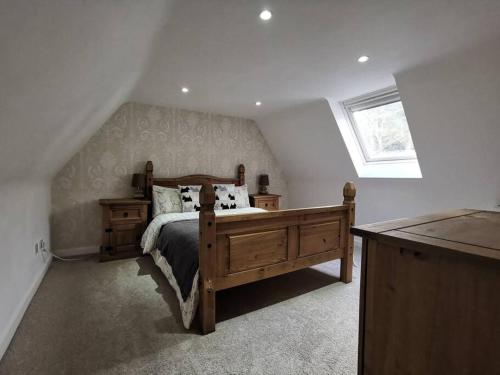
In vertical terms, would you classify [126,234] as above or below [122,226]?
below

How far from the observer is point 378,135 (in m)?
3.40

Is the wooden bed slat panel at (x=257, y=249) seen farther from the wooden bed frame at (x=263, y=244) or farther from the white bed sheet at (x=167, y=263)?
the white bed sheet at (x=167, y=263)

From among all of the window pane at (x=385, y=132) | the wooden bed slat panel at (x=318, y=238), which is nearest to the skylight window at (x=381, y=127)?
the window pane at (x=385, y=132)

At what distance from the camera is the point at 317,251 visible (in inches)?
92.4

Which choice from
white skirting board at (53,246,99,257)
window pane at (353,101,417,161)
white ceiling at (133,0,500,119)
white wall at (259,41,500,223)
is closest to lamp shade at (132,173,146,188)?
white skirting board at (53,246,99,257)

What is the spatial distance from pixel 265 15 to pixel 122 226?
273 cm

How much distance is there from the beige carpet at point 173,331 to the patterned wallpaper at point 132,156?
850mm

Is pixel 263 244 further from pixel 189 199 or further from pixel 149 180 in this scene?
pixel 149 180

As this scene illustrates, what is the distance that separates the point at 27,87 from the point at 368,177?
142 inches

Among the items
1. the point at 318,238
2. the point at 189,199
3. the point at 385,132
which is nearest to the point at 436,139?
the point at 385,132

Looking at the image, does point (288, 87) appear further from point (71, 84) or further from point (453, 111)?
point (71, 84)

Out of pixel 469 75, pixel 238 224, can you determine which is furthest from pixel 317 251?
pixel 469 75

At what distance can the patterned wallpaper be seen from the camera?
317cm

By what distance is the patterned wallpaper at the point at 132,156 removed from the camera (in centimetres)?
317
